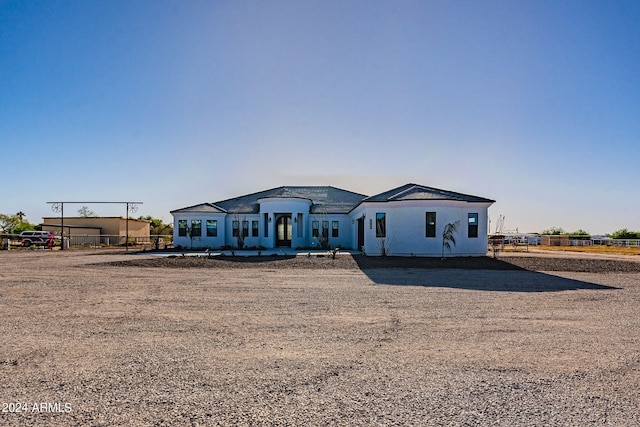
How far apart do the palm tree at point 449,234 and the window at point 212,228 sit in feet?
56.6

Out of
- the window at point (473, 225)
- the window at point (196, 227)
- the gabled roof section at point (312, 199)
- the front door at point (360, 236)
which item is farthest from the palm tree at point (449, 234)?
the window at point (196, 227)

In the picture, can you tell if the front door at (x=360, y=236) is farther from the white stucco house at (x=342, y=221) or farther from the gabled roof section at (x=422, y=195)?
the gabled roof section at (x=422, y=195)

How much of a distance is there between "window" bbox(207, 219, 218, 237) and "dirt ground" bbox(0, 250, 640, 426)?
2067 cm

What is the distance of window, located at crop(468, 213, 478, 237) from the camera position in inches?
857

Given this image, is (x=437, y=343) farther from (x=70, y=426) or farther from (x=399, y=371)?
(x=70, y=426)

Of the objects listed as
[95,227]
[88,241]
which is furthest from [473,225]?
[95,227]

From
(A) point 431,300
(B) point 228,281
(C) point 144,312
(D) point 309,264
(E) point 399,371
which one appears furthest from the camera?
(D) point 309,264

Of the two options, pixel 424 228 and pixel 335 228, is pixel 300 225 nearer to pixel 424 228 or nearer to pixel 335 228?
pixel 335 228

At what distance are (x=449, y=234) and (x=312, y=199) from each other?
1561 centimetres

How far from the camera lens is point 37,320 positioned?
6520 millimetres

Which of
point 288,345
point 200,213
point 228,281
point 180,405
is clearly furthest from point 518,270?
point 200,213

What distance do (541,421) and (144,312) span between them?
6380 mm

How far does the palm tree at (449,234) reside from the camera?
68.9 ft

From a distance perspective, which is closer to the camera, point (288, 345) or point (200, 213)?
point (288, 345)
